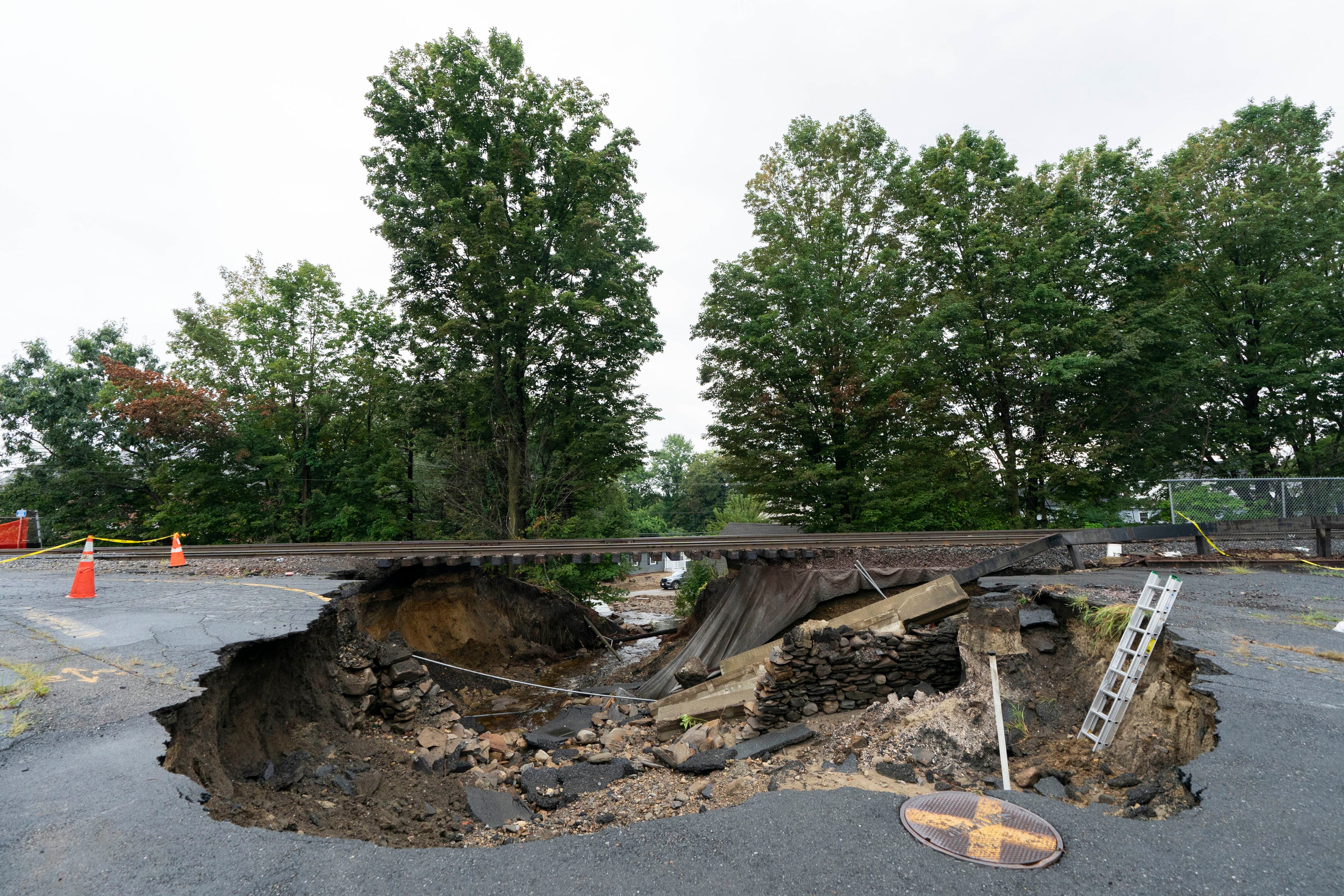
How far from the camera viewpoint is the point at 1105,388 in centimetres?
1834

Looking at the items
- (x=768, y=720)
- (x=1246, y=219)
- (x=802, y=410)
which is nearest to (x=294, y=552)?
(x=768, y=720)

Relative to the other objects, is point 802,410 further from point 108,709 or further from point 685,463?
point 685,463

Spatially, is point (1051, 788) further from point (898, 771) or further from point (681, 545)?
point (681, 545)

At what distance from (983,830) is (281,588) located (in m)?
10.4

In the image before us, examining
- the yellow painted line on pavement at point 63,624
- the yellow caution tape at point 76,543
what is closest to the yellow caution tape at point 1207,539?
the yellow painted line on pavement at point 63,624

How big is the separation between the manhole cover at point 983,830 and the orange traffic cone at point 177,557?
1373 centimetres

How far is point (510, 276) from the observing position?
1977cm

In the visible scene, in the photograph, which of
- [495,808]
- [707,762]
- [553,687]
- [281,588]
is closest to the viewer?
[495,808]

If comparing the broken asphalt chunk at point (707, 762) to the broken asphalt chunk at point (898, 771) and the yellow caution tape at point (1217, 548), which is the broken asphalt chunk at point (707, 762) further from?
the yellow caution tape at point (1217, 548)

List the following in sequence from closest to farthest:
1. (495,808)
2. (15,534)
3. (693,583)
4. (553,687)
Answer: (495,808) < (553,687) < (15,534) < (693,583)

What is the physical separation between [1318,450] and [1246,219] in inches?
337

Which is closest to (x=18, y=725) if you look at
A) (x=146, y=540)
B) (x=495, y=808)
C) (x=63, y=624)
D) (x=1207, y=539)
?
(x=63, y=624)

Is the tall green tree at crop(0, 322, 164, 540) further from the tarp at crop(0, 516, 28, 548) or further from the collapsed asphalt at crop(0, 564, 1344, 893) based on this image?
the collapsed asphalt at crop(0, 564, 1344, 893)

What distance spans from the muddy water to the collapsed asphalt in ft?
23.7
